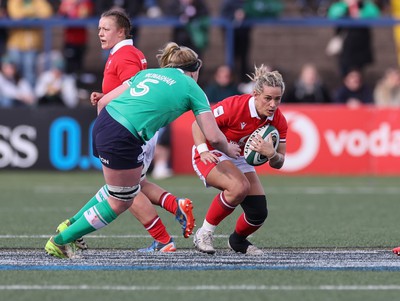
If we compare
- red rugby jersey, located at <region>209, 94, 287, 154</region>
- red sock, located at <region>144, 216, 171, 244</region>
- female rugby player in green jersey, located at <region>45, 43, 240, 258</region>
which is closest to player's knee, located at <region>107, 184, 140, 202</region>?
female rugby player in green jersey, located at <region>45, 43, 240, 258</region>

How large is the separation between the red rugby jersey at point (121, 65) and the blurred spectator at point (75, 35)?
10.1m

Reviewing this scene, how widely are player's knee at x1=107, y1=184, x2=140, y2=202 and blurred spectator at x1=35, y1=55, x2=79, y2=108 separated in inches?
388

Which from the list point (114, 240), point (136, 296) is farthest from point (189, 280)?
point (114, 240)

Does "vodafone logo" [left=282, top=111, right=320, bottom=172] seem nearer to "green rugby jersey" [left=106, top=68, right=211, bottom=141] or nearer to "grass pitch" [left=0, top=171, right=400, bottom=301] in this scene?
"grass pitch" [left=0, top=171, right=400, bottom=301]

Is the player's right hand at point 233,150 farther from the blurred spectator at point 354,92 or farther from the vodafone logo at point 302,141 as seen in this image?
the blurred spectator at point 354,92

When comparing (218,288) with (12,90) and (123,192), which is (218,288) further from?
(12,90)

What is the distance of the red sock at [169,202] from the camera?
27.7ft

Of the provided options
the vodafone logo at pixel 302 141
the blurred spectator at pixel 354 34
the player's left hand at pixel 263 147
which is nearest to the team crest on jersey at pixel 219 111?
the player's left hand at pixel 263 147

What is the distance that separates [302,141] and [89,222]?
31.2ft

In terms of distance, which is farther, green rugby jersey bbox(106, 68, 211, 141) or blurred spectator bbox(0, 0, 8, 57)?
blurred spectator bbox(0, 0, 8, 57)

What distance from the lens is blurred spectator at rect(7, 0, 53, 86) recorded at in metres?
18.2

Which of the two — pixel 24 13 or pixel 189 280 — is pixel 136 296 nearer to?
pixel 189 280

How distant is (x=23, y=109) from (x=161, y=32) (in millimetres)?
6473

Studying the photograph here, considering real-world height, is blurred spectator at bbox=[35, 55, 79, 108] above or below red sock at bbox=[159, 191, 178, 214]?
below
